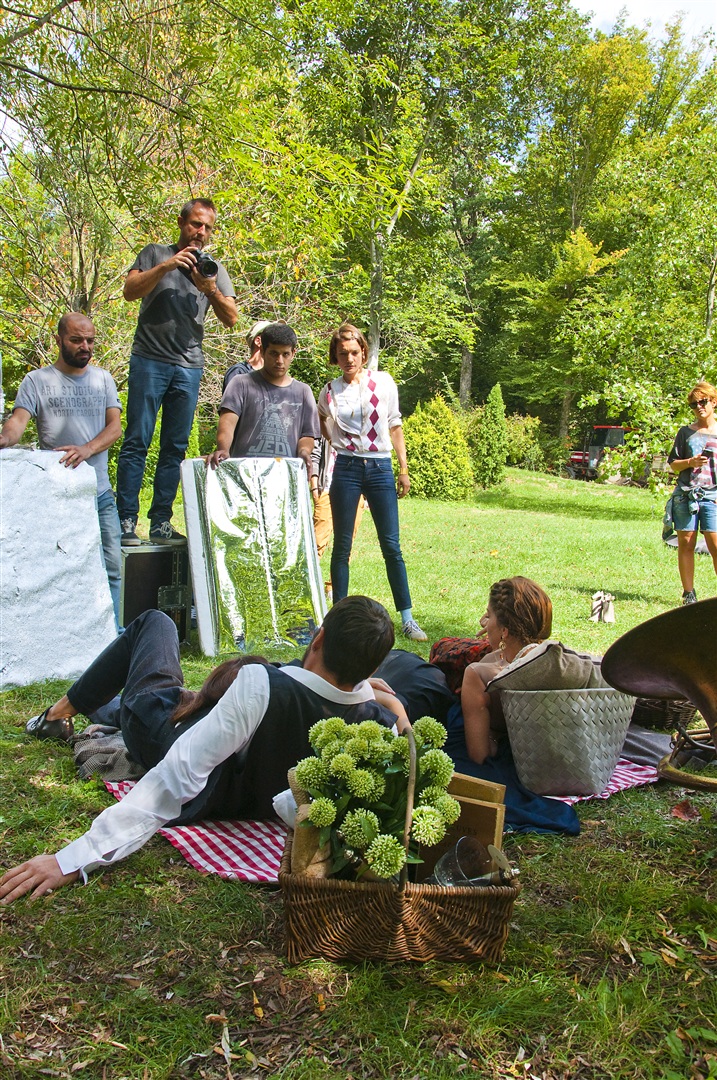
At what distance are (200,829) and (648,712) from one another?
7.88ft

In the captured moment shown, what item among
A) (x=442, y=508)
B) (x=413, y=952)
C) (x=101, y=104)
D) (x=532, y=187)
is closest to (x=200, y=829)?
(x=413, y=952)

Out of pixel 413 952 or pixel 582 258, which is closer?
pixel 413 952

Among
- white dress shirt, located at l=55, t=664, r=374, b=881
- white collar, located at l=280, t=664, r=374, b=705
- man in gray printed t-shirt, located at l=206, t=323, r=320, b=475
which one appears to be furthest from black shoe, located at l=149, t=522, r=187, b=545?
white dress shirt, located at l=55, t=664, r=374, b=881

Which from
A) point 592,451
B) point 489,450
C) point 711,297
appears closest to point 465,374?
point 592,451

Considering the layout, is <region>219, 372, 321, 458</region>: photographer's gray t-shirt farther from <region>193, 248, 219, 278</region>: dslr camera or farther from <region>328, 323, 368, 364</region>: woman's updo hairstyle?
<region>193, 248, 219, 278</region>: dslr camera

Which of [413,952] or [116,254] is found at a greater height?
[116,254]

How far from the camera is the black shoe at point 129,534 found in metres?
5.52

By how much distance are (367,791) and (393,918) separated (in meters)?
0.32

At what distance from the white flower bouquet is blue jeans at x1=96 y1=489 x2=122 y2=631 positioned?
10.8 feet

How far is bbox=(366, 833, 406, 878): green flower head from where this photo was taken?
2.10 m

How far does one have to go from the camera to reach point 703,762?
149 inches

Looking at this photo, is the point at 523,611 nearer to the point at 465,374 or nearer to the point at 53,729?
the point at 53,729

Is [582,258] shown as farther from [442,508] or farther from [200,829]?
[200,829]

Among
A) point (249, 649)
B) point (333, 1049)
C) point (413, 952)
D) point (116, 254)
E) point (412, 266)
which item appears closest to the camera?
point (333, 1049)
